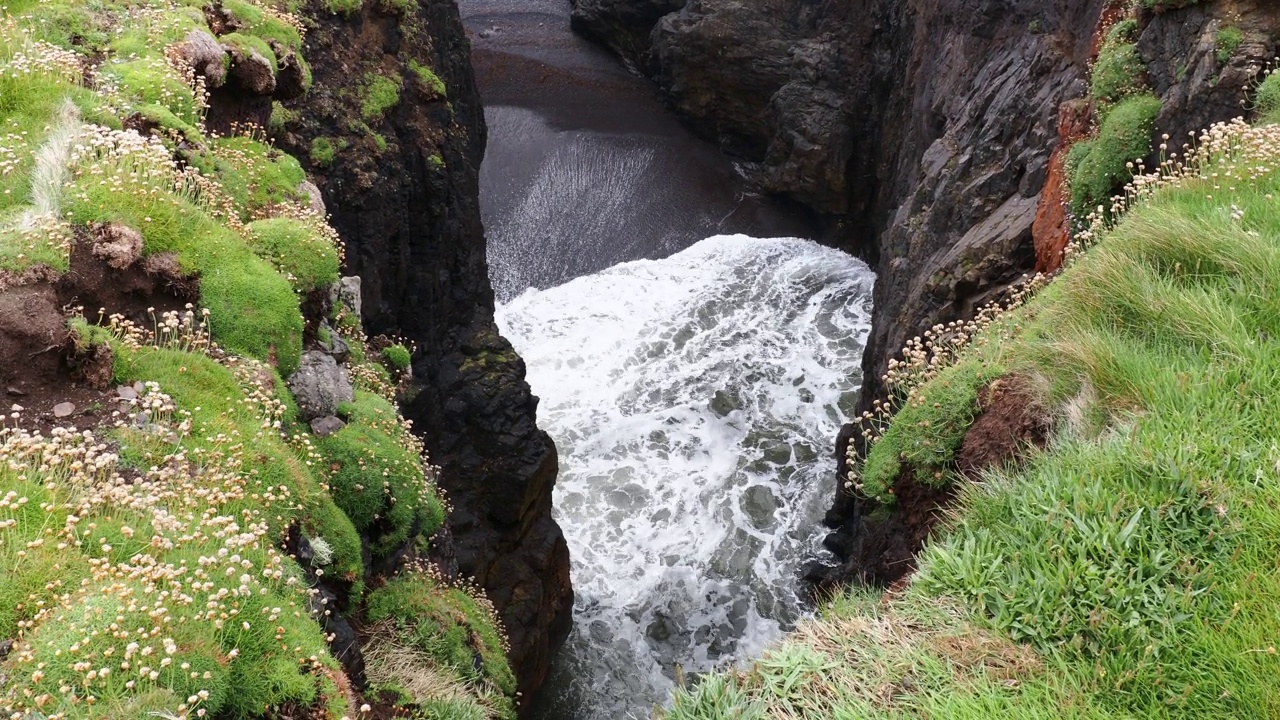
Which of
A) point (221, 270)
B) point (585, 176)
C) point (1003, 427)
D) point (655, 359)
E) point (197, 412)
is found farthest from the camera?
point (585, 176)

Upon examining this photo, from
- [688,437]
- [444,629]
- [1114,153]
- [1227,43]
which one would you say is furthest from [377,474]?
[688,437]

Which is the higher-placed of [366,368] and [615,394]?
[366,368]

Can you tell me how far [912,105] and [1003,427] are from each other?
16249mm

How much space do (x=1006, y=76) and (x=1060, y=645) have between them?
1327cm

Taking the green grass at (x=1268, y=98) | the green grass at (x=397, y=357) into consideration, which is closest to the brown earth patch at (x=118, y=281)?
the green grass at (x=397, y=357)

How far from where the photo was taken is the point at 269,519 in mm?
5352

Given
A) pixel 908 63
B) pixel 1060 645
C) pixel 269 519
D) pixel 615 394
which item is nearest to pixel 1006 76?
pixel 908 63

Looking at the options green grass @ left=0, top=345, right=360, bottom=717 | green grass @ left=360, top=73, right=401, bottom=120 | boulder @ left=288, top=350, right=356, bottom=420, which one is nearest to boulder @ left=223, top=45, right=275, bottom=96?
green grass @ left=360, top=73, right=401, bottom=120

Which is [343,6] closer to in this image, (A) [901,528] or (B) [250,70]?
(B) [250,70]

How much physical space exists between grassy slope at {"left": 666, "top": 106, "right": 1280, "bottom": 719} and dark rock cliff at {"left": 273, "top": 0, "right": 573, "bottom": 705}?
8812 mm

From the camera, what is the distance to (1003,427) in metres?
5.80

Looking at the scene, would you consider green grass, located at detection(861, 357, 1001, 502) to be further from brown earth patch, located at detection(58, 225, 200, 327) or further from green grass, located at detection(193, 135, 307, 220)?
green grass, located at detection(193, 135, 307, 220)

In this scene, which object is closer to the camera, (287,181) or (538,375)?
(287,181)

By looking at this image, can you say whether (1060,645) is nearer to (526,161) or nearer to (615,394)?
(615,394)
